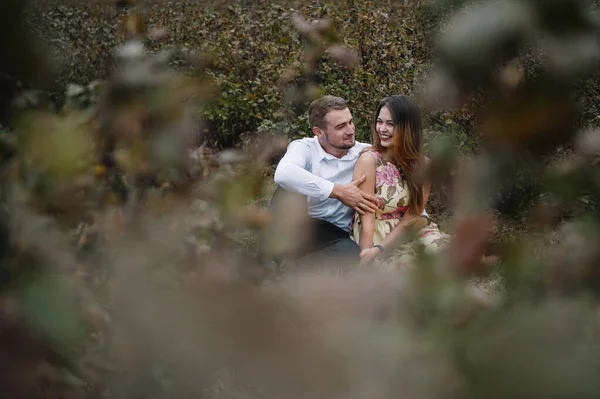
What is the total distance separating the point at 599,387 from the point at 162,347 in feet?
1.02

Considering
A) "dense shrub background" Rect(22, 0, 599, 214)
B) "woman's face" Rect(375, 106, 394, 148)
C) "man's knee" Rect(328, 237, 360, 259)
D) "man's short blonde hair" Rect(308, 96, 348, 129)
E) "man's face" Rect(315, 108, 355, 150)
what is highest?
"dense shrub background" Rect(22, 0, 599, 214)

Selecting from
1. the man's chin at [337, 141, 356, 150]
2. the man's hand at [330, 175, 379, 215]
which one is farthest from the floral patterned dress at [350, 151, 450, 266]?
the man's chin at [337, 141, 356, 150]

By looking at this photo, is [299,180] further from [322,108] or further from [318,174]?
[322,108]

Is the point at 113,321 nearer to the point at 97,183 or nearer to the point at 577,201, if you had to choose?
the point at 97,183

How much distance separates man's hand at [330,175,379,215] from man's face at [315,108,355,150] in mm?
373

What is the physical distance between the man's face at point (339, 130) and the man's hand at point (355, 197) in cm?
37

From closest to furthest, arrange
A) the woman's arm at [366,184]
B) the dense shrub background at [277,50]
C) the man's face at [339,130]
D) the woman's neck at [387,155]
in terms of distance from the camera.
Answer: the woman's arm at [366,184]
the woman's neck at [387,155]
the man's face at [339,130]
the dense shrub background at [277,50]

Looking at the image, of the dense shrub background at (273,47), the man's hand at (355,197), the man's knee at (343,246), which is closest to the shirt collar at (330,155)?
the man's hand at (355,197)

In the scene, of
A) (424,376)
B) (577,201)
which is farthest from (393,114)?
(424,376)

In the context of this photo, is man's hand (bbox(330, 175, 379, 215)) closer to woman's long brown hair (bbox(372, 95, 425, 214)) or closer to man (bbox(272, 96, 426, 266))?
man (bbox(272, 96, 426, 266))

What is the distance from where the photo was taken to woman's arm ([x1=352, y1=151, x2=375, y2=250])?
3.92 metres

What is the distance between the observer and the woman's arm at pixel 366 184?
154 inches

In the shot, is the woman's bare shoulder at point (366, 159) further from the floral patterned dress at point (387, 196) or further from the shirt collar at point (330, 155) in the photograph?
the shirt collar at point (330, 155)

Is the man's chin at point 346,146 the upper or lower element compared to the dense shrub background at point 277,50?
lower
